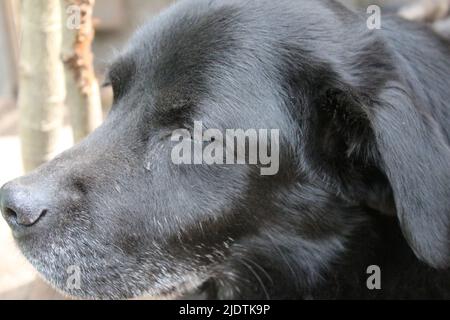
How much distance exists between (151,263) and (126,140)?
0.34m

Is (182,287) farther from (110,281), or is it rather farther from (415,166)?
(415,166)

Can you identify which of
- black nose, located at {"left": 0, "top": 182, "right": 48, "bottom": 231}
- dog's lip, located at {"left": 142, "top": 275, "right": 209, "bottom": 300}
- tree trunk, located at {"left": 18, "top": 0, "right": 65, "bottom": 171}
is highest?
tree trunk, located at {"left": 18, "top": 0, "right": 65, "bottom": 171}

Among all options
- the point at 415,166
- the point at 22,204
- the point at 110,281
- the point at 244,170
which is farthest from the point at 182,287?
the point at 415,166

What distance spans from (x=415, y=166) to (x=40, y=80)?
4.19ft

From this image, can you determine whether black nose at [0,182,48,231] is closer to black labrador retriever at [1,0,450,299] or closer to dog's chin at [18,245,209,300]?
black labrador retriever at [1,0,450,299]

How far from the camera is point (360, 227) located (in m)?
1.89

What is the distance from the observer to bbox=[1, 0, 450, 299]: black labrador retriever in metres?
1.73

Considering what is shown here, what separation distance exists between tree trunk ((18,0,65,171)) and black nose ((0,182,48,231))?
2.04 feet

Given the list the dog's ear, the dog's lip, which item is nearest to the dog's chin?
the dog's lip

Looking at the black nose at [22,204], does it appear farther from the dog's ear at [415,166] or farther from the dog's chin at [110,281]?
the dog's ear at [415,166]

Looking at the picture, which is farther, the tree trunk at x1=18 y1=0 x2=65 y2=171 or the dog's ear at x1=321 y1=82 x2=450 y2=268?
the tree trunk at x1=18 y1=0 x2=65 y2=171
